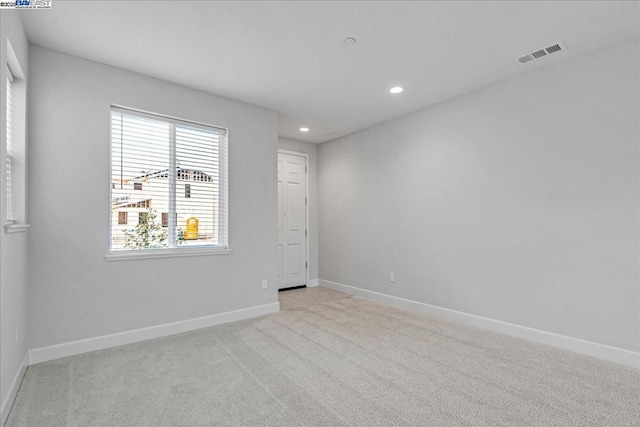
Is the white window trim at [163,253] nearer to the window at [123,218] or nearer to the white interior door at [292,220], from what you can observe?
the window at [123,218]

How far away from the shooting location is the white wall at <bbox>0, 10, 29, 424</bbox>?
1923 millimetres

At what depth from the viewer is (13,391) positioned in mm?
2158

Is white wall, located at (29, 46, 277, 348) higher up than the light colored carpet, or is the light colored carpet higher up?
white wall, located at (29, 46, 277, 348)

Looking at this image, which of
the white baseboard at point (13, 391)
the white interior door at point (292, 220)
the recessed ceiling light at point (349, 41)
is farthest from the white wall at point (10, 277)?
the white interior door at point (292, 220)

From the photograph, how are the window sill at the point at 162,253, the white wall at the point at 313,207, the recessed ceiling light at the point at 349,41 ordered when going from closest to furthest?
the recessed ceiling light at the point at 349,41
the window sill at the point at 162,253
the white wall at the point at 313,207

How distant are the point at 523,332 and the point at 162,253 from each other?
3.78 m

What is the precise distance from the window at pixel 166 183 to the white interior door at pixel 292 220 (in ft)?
5.80

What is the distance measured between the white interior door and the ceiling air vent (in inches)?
144

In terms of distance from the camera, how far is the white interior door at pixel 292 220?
555 centimetres

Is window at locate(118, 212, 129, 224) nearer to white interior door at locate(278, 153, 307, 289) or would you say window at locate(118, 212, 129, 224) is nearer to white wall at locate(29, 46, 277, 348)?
white wall at locate(29, 46, 277, 348)

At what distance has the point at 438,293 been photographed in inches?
159

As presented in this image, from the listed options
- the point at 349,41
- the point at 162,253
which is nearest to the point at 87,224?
the point at 162,253

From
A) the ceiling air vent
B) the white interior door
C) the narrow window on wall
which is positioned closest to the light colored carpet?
the narrow window on wall

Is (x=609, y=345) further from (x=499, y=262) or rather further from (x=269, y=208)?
(x=269, y=208)
